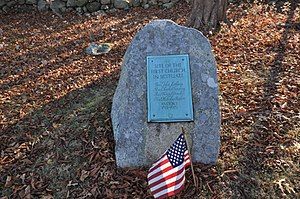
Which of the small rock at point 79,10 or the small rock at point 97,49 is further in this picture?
the small rock at point 79,10

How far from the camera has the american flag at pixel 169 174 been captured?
3014 millimetres

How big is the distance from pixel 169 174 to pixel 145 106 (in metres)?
0.86

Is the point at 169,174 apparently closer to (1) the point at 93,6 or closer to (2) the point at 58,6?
(1) the point at 93,6

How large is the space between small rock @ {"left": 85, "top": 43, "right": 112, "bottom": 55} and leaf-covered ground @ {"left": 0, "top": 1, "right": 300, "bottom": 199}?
0.14 m

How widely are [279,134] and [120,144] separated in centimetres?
194

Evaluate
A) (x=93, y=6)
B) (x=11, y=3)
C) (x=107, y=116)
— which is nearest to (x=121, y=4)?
(x=93, y=6)

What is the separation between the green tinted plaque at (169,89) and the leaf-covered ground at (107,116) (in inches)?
24.9

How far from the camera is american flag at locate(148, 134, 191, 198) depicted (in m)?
3.01

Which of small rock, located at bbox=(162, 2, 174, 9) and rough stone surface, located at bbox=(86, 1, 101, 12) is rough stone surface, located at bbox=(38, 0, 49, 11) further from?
small rock, located at bbox=(162, 2, 174, 9)

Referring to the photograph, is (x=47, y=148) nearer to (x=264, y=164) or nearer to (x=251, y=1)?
(x=264, y=164)

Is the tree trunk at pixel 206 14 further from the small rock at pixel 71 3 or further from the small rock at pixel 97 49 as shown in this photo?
the small rock at pixel 71 3

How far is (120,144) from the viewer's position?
3.56 m

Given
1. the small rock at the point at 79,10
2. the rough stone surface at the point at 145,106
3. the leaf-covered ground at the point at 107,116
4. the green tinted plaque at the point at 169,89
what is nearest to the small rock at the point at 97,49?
the leaf-covered ground at the point at 107,116

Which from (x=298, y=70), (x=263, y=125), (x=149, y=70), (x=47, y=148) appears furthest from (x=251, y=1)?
(x=47, y=148)
